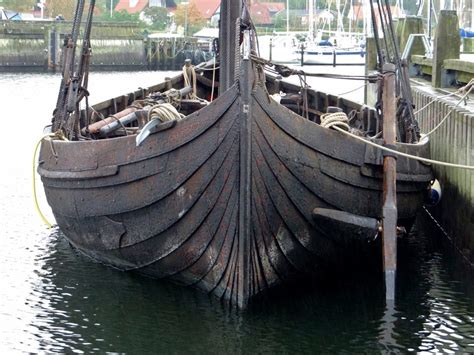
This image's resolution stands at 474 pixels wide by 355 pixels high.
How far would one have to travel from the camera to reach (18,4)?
94.6 meters

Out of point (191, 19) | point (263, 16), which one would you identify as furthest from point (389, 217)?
point (191, 19)

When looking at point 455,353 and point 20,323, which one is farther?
point 20,323

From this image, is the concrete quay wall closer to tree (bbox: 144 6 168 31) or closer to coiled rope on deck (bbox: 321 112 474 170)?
coiled rope on deck (bbox: 321 112 474 170)

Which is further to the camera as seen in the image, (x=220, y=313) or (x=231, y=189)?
(x=220, y=313)

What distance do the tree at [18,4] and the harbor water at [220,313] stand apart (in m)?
84.4

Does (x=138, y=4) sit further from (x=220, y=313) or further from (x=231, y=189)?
(x=231, y=189)

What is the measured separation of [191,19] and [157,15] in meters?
10.6

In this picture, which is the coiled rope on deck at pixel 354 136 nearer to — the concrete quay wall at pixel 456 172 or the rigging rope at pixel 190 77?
the concrete quay wall at pixel 456 172

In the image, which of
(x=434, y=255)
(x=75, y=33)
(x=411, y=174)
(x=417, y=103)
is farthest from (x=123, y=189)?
(x=417, y=103)

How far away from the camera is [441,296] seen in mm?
11039

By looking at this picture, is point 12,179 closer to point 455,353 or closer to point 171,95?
point 171,95

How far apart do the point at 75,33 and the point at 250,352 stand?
185 inches

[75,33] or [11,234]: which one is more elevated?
[75,33]

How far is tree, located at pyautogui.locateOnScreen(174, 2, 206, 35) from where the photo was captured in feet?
279
